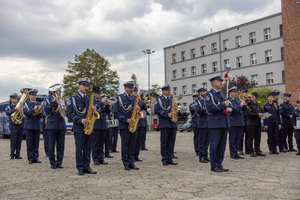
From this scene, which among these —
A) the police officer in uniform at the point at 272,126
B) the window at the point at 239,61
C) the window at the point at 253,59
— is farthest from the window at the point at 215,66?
the police officer in uniform at the point at 272,126

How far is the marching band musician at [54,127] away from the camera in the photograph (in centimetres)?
863

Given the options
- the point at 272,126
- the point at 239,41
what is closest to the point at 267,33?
the point at 239,41

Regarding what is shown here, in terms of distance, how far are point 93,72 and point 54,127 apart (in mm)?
42689

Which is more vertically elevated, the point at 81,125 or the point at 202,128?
the point at 81,125

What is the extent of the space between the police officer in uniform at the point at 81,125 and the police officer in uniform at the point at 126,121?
0.94m

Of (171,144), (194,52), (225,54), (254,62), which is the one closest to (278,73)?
(254,62)

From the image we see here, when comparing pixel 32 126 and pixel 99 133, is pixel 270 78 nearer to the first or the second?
pixel 99 133

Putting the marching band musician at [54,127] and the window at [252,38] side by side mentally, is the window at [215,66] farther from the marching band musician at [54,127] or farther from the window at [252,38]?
the marching band musician at [54,127]

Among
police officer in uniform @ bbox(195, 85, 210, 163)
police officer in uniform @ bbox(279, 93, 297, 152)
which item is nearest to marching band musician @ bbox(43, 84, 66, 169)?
police officer in uniform @ bbox(195, 85, 210, 163)

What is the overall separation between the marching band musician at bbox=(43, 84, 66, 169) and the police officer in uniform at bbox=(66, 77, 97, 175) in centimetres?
126

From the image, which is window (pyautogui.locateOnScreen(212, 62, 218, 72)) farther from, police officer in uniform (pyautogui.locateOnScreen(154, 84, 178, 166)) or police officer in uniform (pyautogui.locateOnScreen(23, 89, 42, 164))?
police officer in uniform (pyautogui.locateOnScreen(23, 89, 42, 164))

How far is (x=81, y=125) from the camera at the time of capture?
297 inches

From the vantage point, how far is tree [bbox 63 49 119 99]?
1946 inches

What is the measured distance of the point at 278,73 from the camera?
45969 mm
